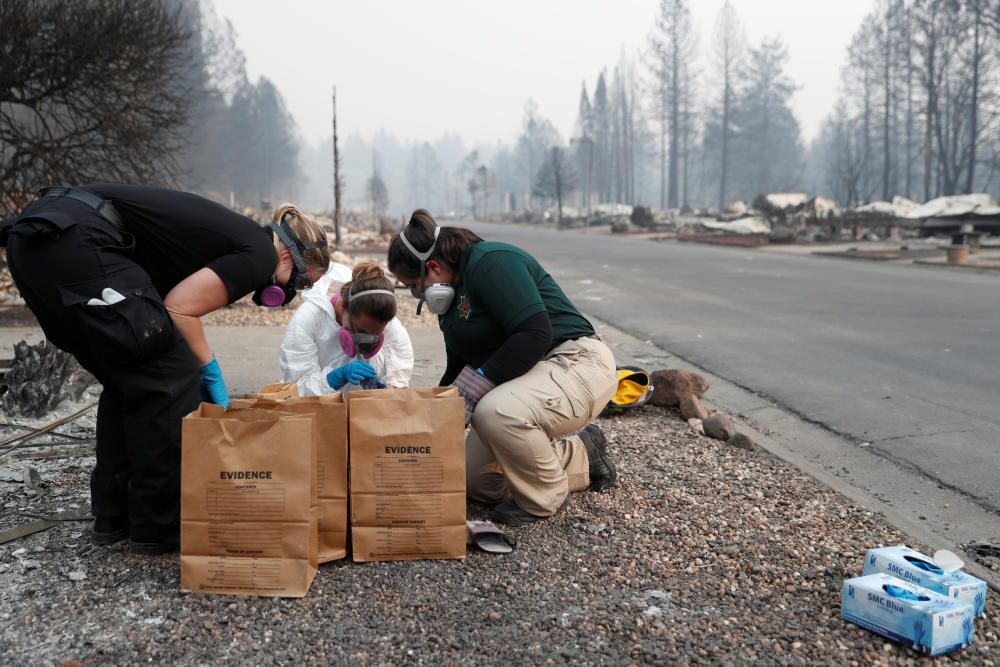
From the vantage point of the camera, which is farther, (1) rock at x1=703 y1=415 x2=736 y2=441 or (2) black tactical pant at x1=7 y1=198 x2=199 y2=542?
(1) rock at x1=703 y1=415 x2=736 y2=441

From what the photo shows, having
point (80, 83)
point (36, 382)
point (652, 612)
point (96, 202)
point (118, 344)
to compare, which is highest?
point (80, 83)

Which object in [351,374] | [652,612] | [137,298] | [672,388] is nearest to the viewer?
[652,612]

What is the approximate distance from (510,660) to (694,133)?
285ft

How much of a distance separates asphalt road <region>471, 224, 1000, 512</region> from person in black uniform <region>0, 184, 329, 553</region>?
150 inches

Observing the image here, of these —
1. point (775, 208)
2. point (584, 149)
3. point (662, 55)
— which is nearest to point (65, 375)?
point (775, 208)

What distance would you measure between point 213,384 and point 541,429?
4.56ft

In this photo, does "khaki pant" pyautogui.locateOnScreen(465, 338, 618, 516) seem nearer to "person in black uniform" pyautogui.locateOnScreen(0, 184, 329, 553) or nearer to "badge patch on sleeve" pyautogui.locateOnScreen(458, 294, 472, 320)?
"badge patch on sleeve" pyautogui.locateOnScreen(458, 294, 472, 320)

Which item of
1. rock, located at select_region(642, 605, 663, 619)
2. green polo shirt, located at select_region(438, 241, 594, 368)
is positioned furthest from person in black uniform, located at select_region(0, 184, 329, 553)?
rock, located at select_region(642, 605, 663, 619)

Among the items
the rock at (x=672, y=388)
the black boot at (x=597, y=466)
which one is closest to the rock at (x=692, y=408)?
the rock at (x=672, y=388)

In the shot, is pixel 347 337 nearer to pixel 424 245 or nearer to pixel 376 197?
pixel 424 245

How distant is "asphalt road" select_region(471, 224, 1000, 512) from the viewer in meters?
5.83

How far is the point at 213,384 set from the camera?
370cm

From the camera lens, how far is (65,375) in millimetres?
5957

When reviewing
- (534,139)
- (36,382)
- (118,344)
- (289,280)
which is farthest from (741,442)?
(534,139)
